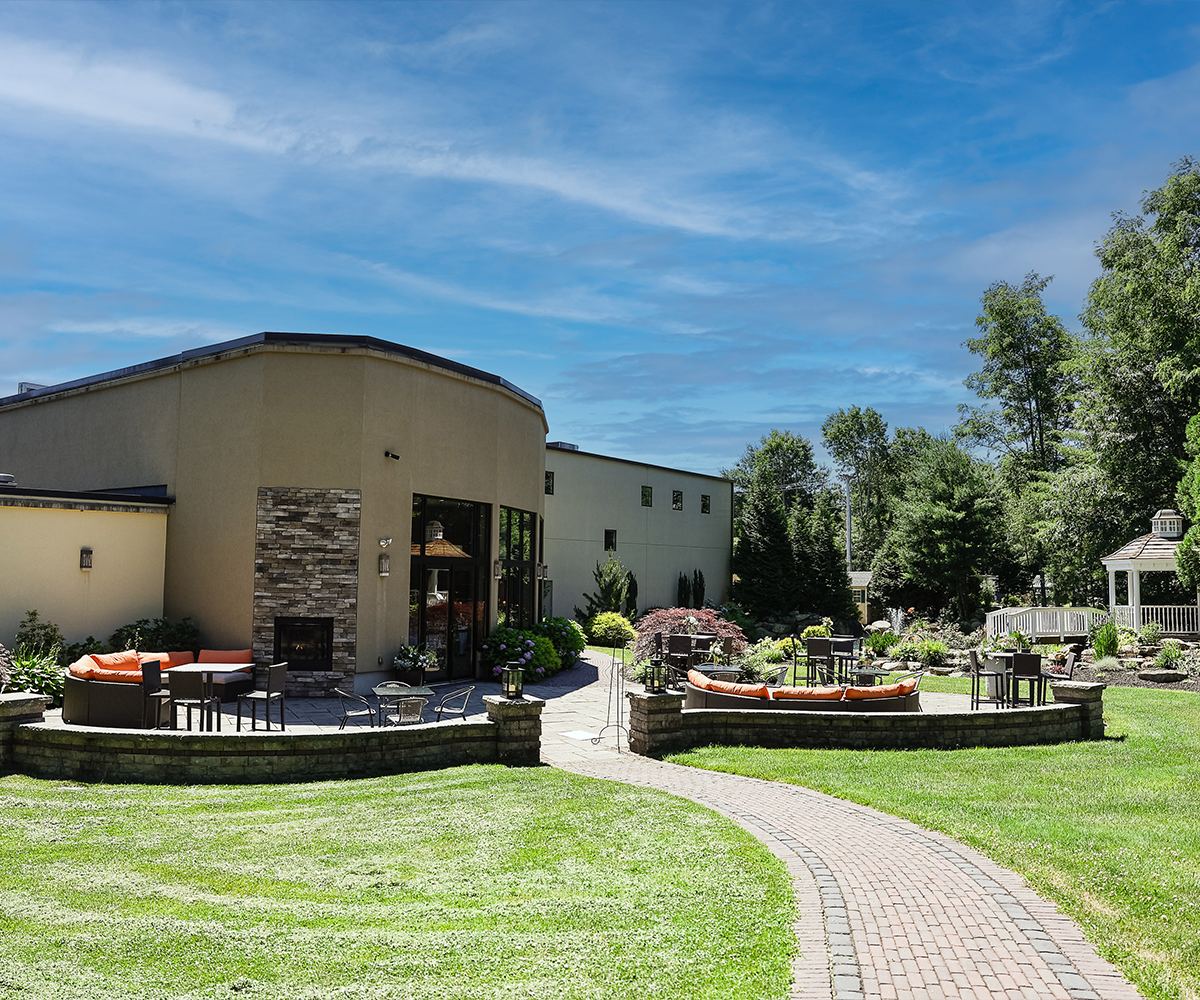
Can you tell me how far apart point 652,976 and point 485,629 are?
13.2m

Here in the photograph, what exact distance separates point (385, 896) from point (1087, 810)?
6.32 m

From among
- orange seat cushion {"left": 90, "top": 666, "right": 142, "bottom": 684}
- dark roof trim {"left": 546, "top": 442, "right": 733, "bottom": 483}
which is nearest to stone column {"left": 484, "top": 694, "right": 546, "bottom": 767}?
orange seat cushion {"left": 90, "top": 666, "right": 142, "bottom": 684}

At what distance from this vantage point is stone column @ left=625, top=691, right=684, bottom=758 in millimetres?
10273

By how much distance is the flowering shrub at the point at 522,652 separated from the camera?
16.8 metres

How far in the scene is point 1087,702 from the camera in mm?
11430

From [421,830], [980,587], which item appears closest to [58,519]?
[421,830]

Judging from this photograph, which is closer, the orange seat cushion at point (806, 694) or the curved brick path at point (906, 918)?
the curved brick path at point (906, 918)

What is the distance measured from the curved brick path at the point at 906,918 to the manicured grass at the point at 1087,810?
224 millimetres

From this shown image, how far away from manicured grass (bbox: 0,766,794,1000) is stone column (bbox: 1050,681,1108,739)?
6.95 metres

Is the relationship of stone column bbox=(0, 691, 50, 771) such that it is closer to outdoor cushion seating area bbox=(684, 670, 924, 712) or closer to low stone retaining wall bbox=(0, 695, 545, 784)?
low stone retaining wall bbox=(0, 695, 545, 784)

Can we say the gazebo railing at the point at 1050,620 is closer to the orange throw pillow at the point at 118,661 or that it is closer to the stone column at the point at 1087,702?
the stone column at the point at 1087,702

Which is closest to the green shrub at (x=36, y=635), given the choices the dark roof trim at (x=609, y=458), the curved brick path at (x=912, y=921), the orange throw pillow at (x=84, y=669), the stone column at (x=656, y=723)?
the orange throw pillow at (x=84, y=669)

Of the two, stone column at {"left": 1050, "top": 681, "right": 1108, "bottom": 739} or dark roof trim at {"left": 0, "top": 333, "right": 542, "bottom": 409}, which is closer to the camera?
stone column at {"left": 1050, "top": 681, "right": 1108, "bottom": 739}

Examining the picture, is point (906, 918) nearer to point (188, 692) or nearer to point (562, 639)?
point (188, 692)
